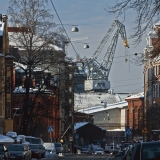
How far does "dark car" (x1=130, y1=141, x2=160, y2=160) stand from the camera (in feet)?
64.2

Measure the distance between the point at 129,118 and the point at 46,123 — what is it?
7481cm

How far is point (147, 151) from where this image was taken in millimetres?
19781

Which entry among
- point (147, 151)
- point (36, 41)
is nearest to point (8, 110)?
point (36, 41)

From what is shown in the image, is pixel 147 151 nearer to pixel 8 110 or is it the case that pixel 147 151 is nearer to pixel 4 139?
pixel 4 139

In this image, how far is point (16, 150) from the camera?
155 feet

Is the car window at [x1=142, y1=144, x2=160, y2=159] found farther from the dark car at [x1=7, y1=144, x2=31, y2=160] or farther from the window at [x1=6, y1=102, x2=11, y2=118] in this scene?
the window at [x1=6, y1=102, x2=11, y2=118]

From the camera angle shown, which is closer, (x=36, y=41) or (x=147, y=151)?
(x=147, y=151)

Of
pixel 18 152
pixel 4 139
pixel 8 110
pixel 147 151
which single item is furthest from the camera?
pixel 8 110

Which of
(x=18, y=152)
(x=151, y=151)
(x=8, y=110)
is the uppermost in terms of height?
(x=8, y=110)

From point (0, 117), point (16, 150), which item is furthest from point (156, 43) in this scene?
point (0, 117)

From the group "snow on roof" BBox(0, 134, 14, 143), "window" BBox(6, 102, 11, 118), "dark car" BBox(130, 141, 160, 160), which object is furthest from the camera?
"window" BBox(6, 102, 11, 118)

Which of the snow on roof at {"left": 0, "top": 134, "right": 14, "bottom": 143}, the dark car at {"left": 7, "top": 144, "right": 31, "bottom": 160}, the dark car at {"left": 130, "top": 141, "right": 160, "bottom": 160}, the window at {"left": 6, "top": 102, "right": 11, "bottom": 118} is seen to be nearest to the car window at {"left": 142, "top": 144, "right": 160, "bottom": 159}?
the dark car at {"left": 130, "top": 141, "right": 160, "bottom": 160}

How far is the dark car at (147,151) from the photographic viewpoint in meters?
19.6

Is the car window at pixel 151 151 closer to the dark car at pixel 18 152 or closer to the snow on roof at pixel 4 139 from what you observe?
the dark car at pixel 18 152
